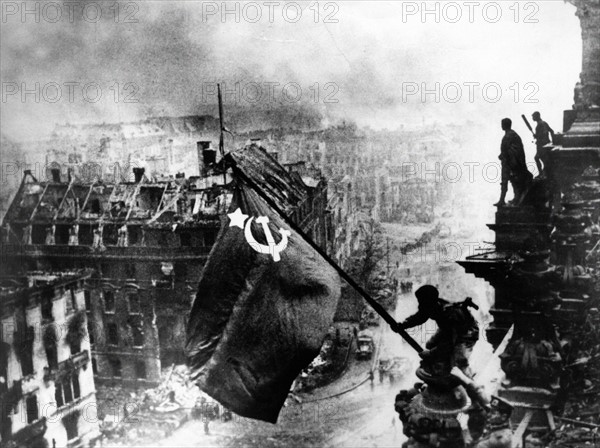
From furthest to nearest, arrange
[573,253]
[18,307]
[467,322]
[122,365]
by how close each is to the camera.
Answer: [122,365]
[18,307]
[573,253]
[467,322]

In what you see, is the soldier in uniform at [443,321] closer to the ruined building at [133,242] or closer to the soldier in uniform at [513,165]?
the soldier in uniform at [513,165]

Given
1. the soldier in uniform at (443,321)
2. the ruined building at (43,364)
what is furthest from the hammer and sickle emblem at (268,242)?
the ruined building at (43,364)

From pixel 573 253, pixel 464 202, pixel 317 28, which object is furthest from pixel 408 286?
pixel 317 28

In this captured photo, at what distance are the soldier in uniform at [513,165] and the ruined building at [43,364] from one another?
478 cm

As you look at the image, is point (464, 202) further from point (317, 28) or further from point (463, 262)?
point (317, 28)

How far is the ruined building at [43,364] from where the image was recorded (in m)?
6.32

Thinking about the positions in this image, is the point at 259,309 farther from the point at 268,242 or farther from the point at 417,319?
the point at 417,319

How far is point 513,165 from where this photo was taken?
6094 mm

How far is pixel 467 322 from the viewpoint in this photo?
173 inches

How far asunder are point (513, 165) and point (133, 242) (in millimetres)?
4316

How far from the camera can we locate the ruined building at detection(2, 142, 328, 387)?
21.3 feet

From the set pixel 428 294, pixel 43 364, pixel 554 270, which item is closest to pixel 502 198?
pixel 554 270

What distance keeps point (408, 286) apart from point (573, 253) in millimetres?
1661

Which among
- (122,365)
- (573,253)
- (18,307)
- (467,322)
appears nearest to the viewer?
A: (467,322)
